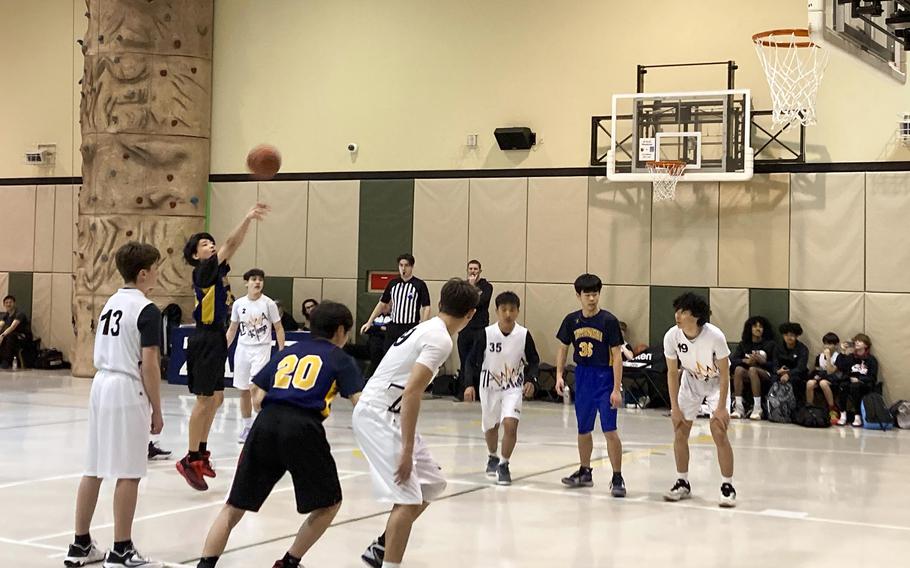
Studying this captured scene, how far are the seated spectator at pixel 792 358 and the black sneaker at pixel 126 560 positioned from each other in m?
11.3

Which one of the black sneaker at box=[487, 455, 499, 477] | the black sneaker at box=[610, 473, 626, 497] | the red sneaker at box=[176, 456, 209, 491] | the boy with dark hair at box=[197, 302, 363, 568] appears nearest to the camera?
the boy with dark hair at box=[197, 302, 363, 568]

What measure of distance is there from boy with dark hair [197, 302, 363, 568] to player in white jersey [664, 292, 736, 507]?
12.7ft

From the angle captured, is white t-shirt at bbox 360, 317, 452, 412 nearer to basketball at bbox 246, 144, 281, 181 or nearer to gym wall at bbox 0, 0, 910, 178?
basketball at bbox 246, 144, 281, 181

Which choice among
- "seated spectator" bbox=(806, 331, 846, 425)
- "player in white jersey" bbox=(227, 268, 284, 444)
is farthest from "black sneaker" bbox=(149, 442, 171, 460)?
"seated spectator" bbox=(806, 331, 846, 425)

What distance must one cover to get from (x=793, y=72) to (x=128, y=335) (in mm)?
12726

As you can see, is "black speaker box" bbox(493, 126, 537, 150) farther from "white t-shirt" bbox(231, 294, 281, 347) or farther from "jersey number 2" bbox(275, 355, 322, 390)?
"jersey number 2" bbox(275, 355, 322, 390)

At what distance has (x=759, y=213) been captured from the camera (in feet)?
55.1

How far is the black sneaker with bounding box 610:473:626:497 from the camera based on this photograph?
9.13 meters

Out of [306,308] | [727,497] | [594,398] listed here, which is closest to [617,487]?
[594,398]

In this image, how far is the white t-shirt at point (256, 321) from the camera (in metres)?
11.9

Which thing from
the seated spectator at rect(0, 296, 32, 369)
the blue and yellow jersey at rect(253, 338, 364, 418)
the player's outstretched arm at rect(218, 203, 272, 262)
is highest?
the player's outstretched arm at rect(218, 203, 272, 262)

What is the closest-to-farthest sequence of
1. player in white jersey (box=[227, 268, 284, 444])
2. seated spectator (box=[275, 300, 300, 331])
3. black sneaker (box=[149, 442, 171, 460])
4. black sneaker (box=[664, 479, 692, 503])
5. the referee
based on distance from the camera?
black sneaker (box=[664, 479, 692, 503]), black sneaker (box=[149, 442, 171, 460]), player in white jersey (box=[227, 268, 284, 444]), the referee, seated spectator (box=[275, 300, 300, 331])

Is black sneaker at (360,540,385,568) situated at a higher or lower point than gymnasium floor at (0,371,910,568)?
higher

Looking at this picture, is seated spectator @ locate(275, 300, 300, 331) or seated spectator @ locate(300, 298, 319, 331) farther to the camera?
seated spectator @ locate(300, 298, 319, 331)
